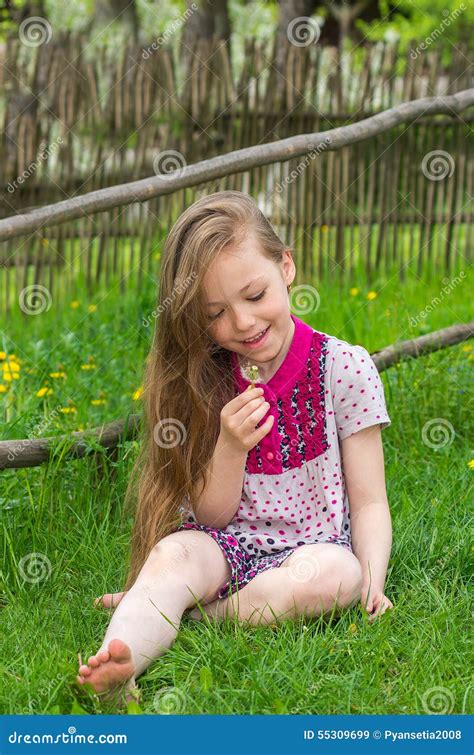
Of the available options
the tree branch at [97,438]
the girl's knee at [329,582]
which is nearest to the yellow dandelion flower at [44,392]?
the tree branch at [97,438]

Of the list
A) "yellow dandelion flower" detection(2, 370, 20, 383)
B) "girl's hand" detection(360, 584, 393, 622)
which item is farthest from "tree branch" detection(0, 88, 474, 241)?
"girl's hand" detection(360, 584, 393, 622)

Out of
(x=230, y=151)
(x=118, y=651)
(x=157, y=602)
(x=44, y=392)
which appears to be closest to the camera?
(x=118, y=651)

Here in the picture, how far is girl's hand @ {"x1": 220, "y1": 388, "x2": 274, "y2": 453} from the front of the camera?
2098 millimetres

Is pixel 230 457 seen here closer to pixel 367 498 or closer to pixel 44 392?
pixel 367 498

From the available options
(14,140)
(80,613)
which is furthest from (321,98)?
(80,613)

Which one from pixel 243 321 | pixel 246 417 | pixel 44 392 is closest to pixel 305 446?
pixel 246 417

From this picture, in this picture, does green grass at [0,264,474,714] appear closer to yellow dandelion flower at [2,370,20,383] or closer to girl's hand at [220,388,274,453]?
yellow dandelion flower at [2,370,20,383]

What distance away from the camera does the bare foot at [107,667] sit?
181 centimetres

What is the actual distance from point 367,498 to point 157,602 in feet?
1.94

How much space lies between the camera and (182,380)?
2.34 m

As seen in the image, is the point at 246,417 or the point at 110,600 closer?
the point at 246,417

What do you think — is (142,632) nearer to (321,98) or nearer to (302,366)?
(302,366)

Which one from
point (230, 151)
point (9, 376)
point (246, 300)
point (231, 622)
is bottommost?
point (231, 622)

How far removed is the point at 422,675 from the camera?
1.93 metres
